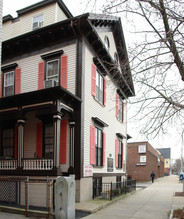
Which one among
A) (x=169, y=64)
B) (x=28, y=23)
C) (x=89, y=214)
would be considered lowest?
(x=89, y=214)

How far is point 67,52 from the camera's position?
14078 millimetres

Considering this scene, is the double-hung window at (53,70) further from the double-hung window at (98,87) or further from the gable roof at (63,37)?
the double-hung window at (98,87)

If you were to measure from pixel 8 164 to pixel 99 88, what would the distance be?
693cm

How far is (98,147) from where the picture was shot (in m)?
15.7

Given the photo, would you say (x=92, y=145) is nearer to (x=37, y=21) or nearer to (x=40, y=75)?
(x=40, y=75)

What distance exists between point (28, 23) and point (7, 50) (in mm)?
2462

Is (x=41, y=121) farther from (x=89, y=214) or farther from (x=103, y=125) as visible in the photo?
(x=89, y=214)

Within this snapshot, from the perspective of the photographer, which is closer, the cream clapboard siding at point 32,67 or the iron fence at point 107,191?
the iron fence at point 107,191

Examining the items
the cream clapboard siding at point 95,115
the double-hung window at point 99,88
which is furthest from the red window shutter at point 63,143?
the double-hung window at point 99,88

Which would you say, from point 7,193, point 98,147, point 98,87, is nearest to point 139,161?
point 98,147

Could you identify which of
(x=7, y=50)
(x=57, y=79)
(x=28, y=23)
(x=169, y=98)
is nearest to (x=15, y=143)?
(x=57, y=79)

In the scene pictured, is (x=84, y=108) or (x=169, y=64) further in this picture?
(x=84, y=108)

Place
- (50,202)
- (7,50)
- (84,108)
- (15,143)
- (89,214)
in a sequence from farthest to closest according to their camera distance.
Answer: (7,50) → (15,143) → (84,108) → (89,214) → (50,202)

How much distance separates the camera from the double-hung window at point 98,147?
50.6ft
